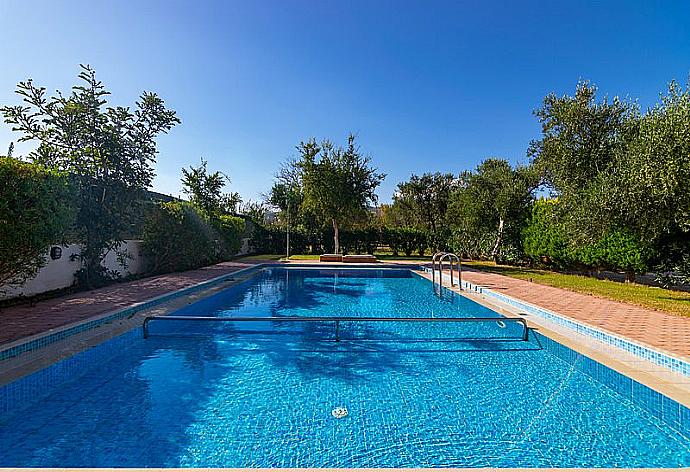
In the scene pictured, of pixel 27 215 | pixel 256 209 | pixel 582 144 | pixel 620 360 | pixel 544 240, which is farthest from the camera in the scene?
pixel 256 209

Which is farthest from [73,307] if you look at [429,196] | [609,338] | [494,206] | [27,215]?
[429,196]

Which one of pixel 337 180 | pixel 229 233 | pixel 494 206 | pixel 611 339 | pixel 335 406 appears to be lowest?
pixel 335 406

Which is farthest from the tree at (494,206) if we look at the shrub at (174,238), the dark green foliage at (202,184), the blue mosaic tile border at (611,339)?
the dark green foliage at (202,184)

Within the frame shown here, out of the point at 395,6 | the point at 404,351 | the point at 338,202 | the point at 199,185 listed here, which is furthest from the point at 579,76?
the point at 199,185

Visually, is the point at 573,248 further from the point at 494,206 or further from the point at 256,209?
A: the point at 256,209

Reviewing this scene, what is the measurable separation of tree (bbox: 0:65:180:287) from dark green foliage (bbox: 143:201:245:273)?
2375 mm

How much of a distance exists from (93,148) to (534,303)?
1159 centimetres

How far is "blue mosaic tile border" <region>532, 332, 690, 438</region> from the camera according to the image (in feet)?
11.7

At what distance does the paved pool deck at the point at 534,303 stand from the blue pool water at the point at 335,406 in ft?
3.43

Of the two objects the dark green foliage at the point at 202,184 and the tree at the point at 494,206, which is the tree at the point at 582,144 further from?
the dark green foliage at the point at 202,184

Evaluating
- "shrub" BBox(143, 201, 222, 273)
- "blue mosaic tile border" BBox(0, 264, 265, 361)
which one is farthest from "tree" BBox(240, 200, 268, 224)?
"blue mosaic tile border" BBox(0, 264, 265, 361)

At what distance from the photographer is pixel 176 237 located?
1408 cm

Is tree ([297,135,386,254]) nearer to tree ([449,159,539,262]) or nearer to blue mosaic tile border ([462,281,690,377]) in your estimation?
tree ([449,159,539,262])

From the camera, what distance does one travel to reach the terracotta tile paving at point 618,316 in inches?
207
